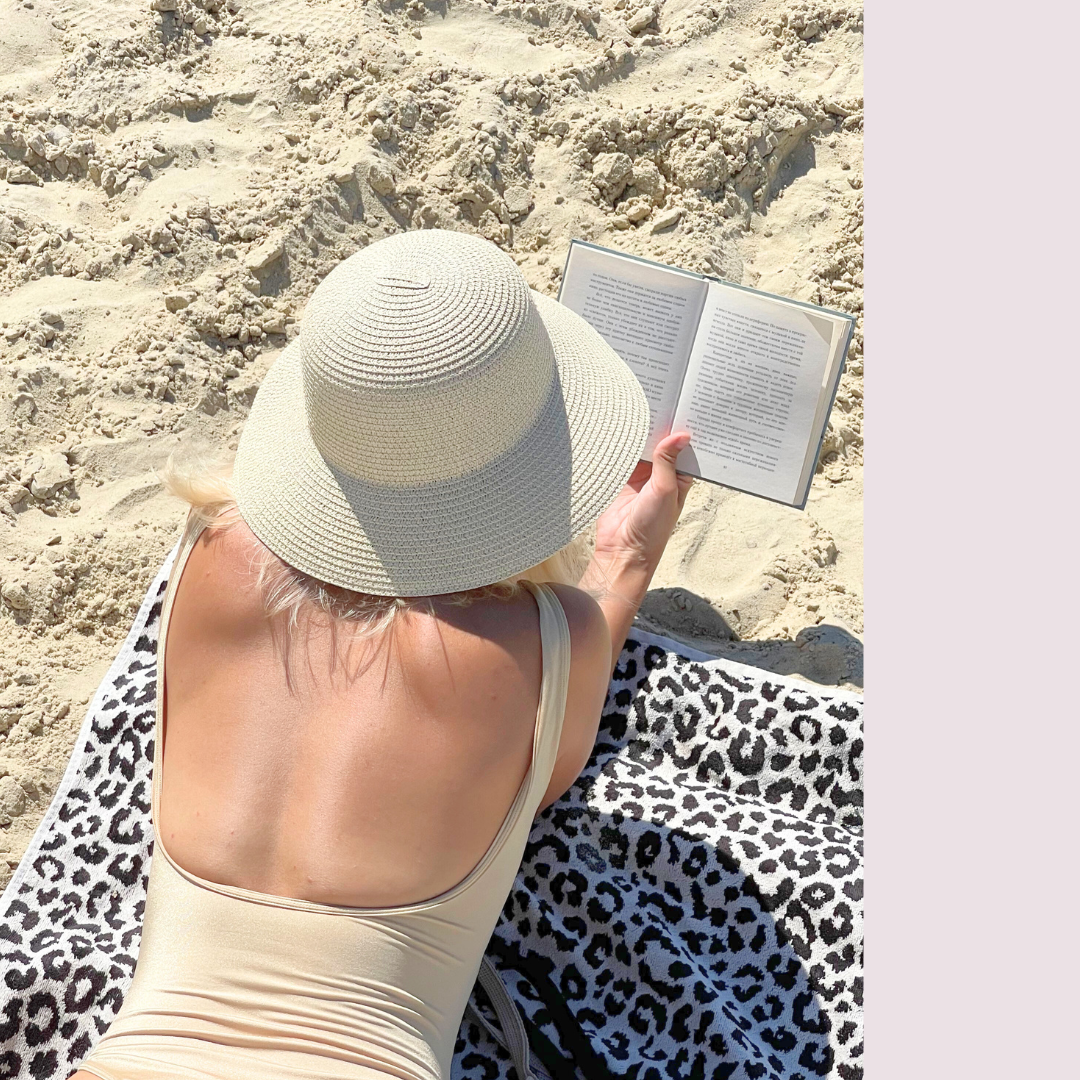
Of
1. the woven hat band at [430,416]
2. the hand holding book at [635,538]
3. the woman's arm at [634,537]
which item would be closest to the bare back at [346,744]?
the woven hat band at [430,416]

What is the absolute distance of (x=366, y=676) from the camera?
1402 mm

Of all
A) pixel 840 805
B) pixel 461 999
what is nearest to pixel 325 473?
pixel 461 999

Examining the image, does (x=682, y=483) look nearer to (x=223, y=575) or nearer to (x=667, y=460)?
(x=667, y=460)

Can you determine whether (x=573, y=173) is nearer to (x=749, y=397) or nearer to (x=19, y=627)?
(x=749, y=397)

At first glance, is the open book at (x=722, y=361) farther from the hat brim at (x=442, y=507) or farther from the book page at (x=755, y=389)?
the hat brim at (x=442, y=507)

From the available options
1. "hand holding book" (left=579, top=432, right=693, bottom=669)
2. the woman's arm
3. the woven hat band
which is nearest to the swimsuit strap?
the woven hat band

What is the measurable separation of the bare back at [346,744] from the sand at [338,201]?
105 cm

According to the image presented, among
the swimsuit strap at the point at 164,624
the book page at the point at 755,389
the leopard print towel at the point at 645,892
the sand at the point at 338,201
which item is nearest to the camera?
the swimsuit strap at the point at 164,624

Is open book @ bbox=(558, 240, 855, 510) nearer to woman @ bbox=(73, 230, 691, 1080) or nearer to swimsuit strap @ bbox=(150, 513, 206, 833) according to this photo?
woman @ bbox=(73, 230, 691, 1080)

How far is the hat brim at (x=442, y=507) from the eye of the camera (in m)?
1.43

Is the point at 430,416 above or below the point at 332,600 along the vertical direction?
above

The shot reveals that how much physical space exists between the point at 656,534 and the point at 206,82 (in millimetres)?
1882

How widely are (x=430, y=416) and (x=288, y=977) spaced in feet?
2.46

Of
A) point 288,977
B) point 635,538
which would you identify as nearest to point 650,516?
point 635,538
